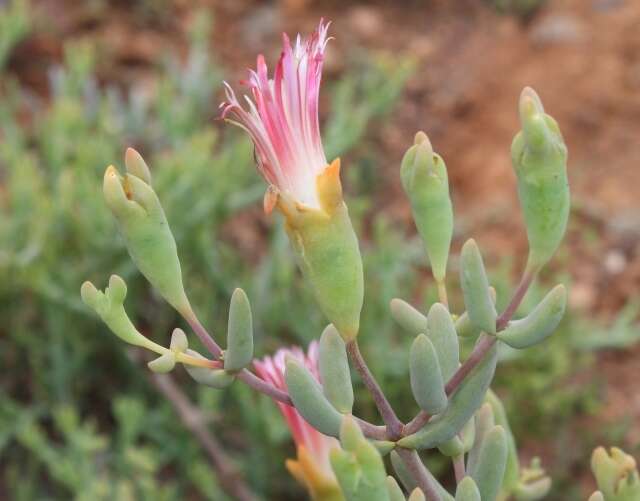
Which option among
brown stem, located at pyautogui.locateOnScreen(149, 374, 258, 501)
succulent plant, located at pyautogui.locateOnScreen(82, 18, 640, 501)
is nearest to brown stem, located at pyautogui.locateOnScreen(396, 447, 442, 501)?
succulent plant, located at pyautogui.locateOnScreen(82, 18, 640, 501)

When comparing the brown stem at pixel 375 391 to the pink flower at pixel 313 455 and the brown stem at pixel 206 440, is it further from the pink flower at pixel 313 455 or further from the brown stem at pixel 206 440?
the brown stem at pixel 206 440

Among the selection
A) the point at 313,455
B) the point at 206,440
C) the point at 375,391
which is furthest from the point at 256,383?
the point at 206,440

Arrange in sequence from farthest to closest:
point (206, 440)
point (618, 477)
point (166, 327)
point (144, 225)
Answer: point (166, 327) < point (206, 440) < point (618, 477) < point (144, 225)

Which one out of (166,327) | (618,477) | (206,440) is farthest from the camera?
(166,327)

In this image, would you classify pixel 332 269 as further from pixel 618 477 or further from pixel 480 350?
pixel 618 477

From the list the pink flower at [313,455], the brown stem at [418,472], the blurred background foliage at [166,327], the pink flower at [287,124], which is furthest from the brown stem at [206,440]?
the pink flower at [287,124]

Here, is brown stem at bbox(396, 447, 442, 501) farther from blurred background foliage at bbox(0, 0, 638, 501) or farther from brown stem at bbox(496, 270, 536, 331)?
blurred background foliage at bbox(0, 0, 638, 501)

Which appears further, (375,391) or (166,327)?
(166,327)

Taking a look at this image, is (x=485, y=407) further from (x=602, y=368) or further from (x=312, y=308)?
(x=602, y=368)
